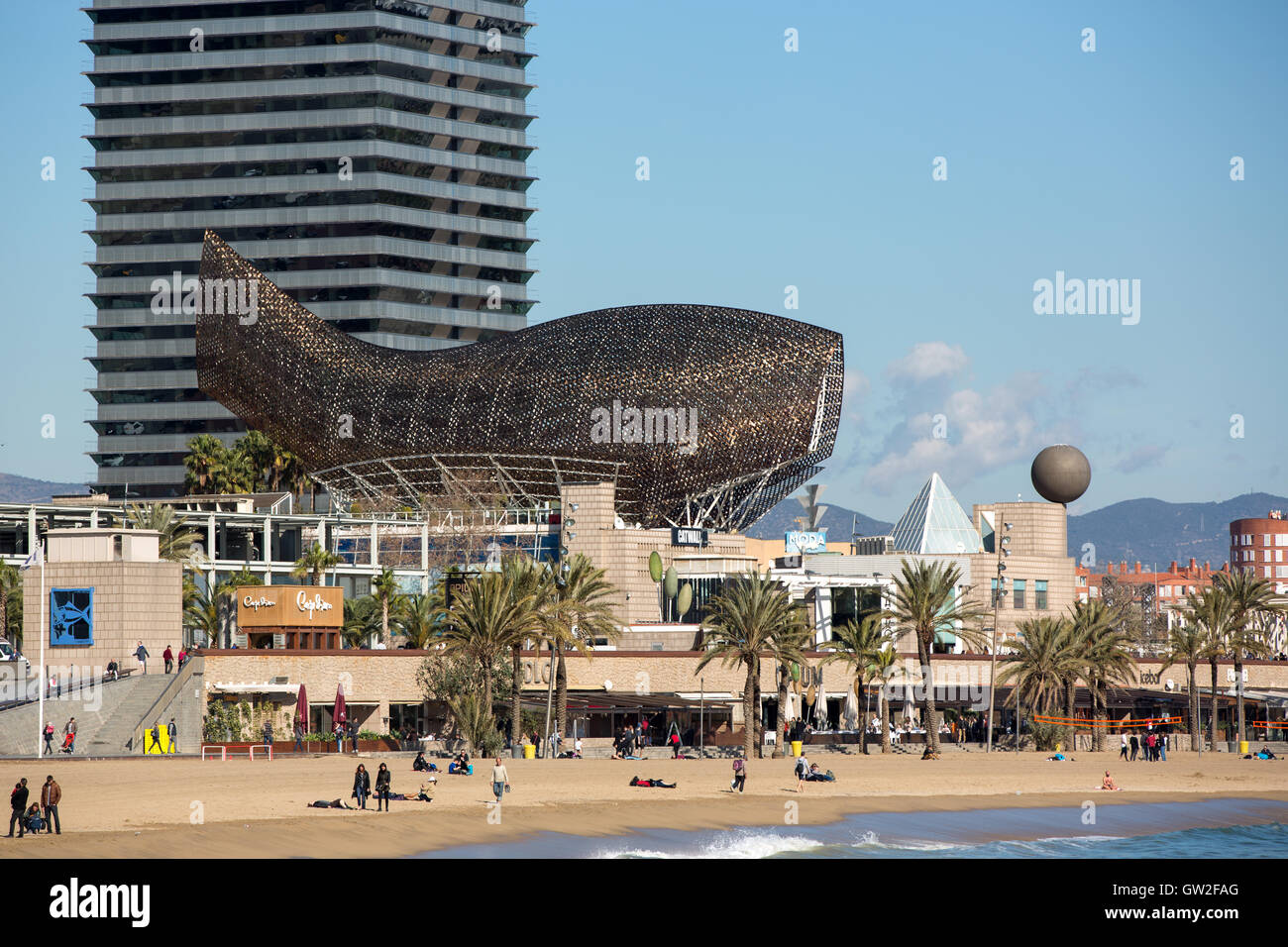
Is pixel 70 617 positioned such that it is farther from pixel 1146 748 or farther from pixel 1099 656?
pixel 1146 748

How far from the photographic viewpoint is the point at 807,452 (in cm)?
11931

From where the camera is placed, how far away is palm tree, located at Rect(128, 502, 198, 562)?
74.8 metres

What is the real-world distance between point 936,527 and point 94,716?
199 ft

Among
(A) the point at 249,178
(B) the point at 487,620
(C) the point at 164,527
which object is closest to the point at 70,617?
(B) the point at 487,620

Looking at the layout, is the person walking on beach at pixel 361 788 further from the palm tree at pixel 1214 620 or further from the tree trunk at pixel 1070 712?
the palm tree at pixel 1214 620

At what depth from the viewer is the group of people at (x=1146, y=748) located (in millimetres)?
70000

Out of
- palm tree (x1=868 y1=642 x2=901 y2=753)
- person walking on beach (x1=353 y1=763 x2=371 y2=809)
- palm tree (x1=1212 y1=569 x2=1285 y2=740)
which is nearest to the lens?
person walking on beach (x1=353 y1=763 x2=371 y2=809)

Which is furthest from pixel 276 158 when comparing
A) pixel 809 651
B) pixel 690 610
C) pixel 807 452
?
pixel 809 651

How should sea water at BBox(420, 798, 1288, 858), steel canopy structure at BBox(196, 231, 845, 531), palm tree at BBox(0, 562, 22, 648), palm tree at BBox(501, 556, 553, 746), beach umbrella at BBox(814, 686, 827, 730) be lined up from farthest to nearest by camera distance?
1. steel canopy structure at BBox(196, 231, 845, 531)
2. beach umbrella at BBox(814, 686, 827, 730)
3. palm tree at BBox(0, 562, 22, 648)
4. palm tree at BBox(501, 556, 553, 746)
5. sea water at BBox(420, 798, 1288, 858)

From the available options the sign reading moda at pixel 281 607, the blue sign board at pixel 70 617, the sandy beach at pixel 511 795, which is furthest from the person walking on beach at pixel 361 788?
the sign reading moda at pixel 281 607
